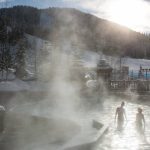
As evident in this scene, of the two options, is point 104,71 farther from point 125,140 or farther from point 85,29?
point 85,29

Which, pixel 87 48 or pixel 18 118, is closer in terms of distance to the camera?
pixel 18 118

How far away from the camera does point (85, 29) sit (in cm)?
15988

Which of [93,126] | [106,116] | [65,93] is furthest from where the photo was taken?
[65,93]

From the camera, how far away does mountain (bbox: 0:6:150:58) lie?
478ft

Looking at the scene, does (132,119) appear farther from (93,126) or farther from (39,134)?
(39,134)

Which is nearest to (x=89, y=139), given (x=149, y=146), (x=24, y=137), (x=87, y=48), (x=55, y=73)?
(x=149, y=146)

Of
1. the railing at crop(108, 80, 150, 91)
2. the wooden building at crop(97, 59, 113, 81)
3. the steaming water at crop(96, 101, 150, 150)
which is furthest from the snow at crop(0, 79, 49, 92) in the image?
the steaming water at crop(96, 101, 150, 150)

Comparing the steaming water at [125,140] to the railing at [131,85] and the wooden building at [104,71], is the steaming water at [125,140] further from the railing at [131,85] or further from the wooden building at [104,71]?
the wooden building at [104,71]

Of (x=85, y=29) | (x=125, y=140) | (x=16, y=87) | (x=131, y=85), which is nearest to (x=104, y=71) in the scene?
(x=131, y=85)

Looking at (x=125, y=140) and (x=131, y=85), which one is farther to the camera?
(x=131, y=85)

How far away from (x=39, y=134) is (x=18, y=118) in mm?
5043

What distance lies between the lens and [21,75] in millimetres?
56531

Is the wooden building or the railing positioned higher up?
the wooden building

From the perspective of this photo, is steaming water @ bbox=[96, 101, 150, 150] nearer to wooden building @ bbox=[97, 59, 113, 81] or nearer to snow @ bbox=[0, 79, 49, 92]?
snow @ bbox=[0, 79, 49, 92]
